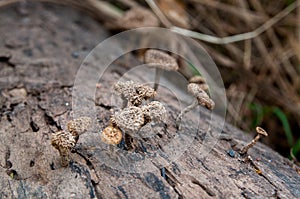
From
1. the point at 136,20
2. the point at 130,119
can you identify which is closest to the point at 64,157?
the point at 130,119

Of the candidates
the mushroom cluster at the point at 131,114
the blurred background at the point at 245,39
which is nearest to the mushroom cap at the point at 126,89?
the mushroom cluster at the point at 131,114

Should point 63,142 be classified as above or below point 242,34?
below

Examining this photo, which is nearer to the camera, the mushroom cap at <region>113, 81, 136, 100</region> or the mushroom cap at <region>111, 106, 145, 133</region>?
the mushroom cap at <region>111, 106, 145, 133</region>

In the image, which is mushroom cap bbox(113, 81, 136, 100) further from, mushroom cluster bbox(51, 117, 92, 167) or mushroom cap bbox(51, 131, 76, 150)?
mushroom cap bbox(51, 131, 76, 150)

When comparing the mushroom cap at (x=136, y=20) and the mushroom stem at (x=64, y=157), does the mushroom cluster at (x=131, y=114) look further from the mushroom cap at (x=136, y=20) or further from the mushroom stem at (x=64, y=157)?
the mushroom cap at (x=136, y=20)

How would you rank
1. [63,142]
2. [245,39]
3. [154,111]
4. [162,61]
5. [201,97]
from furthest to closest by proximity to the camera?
[245,39], [162,61], [201,97], [154,111], [63,142]

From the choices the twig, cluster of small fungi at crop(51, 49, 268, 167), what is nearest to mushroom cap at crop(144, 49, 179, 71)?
cluster of small fungi at crop(51, 49, 268, 167)

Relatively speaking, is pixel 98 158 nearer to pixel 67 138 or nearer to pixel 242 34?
pixel 67 138
